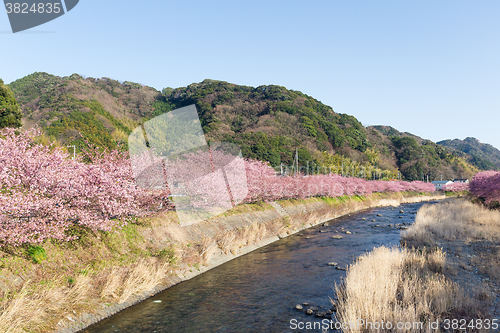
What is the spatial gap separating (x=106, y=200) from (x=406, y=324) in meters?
12.6

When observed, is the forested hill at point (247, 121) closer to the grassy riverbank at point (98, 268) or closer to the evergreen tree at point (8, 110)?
the evergreen tree at point (8, 110)

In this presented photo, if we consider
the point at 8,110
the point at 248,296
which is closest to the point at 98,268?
the point at 248,296

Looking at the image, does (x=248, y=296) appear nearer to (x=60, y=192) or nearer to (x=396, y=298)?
(x=396, y=298)

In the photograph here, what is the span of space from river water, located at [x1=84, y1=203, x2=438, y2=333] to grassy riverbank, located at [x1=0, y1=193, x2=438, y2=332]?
2.33ft

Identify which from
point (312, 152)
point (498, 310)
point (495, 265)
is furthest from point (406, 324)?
point (312, 152)

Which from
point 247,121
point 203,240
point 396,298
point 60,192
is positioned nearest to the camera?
point 396,298

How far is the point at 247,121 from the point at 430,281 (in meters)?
116

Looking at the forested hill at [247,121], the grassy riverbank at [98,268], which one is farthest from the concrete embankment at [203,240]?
the forested hill at [247,121]

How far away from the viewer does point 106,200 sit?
1374cm

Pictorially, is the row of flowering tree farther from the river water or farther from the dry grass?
the dry grass

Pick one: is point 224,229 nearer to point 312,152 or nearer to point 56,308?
point 56,308

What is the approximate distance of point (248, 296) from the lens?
13.8 meters

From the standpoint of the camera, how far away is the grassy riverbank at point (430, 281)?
946 centimetres

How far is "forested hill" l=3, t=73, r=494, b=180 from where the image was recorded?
96.6 meters
